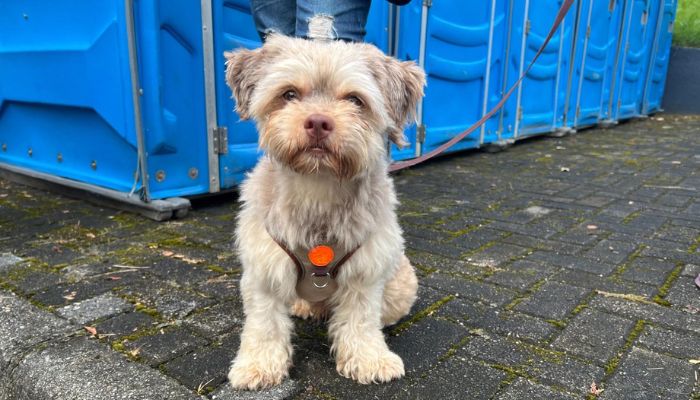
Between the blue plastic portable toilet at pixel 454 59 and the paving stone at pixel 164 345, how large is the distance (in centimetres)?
444

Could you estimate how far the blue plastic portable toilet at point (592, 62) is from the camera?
10430 mm

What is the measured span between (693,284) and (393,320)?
202cm

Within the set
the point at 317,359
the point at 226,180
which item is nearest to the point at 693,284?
the point at 317,359

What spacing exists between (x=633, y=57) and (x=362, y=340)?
42.9 feet

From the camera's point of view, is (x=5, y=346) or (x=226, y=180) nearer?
(x=5, y=346)

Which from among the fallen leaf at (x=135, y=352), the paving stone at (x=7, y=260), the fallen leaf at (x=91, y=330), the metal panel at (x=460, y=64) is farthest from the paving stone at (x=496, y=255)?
the metal panel at (x=460, y=64)

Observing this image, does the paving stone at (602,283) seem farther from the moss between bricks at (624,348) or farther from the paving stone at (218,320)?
the paving stone at (218,320)

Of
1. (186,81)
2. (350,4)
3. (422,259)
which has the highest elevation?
(350,4)

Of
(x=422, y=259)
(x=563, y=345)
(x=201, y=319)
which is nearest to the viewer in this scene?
(x=563, y=345)

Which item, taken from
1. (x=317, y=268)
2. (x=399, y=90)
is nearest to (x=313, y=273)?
(x=317, y=268)

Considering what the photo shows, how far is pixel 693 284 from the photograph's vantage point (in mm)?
3373

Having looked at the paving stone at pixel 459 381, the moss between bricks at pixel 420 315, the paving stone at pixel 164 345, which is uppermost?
the paving stone at pixel 459 381

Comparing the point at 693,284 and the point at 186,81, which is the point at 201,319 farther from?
the point at 693,284

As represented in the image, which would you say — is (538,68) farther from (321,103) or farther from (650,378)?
(321,103)
